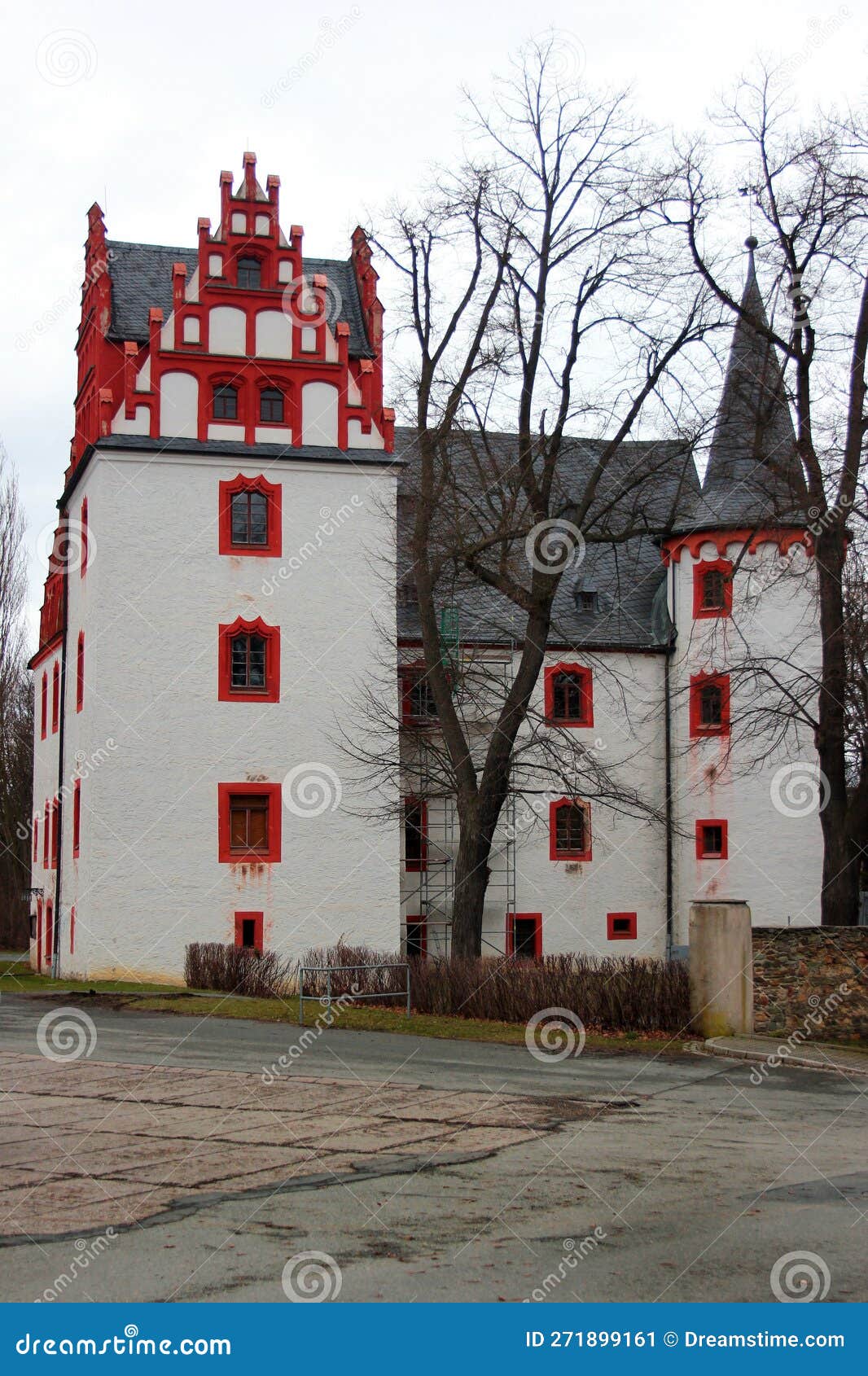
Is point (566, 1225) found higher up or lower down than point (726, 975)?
lower down

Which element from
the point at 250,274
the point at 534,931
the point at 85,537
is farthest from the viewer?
the point at 534,931

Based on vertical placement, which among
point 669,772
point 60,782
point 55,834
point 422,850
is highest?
point 669,772

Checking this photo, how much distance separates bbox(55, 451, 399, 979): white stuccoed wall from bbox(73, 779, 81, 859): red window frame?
1.39 ft

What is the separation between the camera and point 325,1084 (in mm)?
13719

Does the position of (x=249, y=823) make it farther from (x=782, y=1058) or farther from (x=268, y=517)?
(x=782, y=1058)

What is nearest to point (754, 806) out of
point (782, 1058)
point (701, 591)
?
point (701, 591)

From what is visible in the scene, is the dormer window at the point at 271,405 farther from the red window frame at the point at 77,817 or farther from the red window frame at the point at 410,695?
the red window frame at the point at 77,817

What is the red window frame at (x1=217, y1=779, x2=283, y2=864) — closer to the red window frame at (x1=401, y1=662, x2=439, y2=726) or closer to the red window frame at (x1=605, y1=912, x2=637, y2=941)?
the red window frame at (x1=401, y1=662, x2=439, y2=726)

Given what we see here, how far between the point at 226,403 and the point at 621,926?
15.3m

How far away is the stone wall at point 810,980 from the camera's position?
19.2 m

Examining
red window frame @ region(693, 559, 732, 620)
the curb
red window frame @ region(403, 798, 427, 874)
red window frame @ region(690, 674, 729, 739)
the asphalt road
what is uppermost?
red window frame @ region(693, 559, 732, 620)

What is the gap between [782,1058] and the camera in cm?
1716

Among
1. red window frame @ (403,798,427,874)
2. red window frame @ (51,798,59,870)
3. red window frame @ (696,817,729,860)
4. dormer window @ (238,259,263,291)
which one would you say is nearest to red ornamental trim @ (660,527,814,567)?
red window frame @ (696,817,729,860)

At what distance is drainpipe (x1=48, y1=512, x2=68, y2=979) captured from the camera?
106 ft
